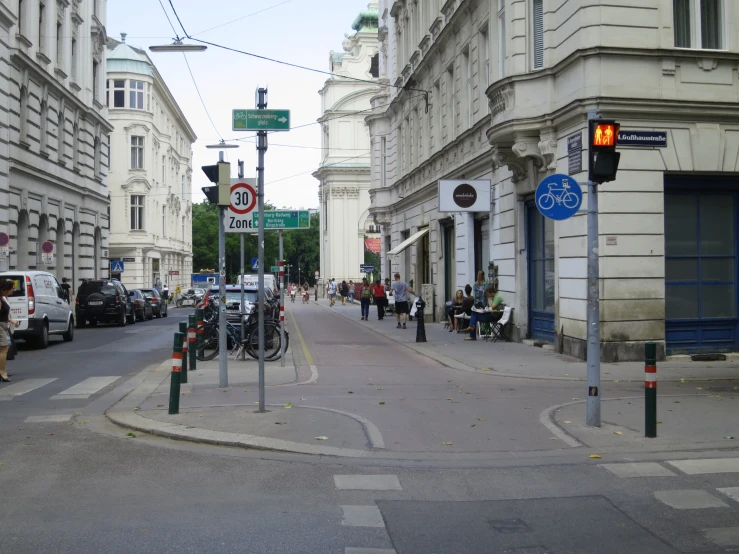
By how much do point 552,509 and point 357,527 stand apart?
60.6 inches

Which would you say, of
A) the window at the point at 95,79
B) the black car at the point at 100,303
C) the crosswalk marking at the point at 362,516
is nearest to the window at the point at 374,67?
the window at the point at 95,79

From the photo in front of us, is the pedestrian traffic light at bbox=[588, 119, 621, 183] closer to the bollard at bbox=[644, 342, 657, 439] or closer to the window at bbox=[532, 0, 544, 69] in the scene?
the bollard at bbox=[644, 342, 657, 439]

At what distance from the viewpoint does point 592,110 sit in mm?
8977

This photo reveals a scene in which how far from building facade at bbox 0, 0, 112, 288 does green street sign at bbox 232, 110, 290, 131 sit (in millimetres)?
18537

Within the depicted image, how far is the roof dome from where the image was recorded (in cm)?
6288

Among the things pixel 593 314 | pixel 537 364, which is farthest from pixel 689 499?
pixel 537 364

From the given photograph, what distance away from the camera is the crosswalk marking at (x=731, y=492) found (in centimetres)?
651

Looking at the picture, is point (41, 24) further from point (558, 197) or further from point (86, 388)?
point (558, 197)

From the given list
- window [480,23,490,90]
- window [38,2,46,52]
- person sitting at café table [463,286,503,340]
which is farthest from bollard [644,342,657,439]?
window [38,2,46,52]

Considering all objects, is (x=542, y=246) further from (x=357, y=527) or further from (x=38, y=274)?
(x=357, y=527)

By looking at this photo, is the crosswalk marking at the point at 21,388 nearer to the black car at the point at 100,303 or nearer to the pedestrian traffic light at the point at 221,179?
the pedestrian traffic light at the point at 221,179

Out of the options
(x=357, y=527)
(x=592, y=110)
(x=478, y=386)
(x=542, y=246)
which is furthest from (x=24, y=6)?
(x=357, y=527)

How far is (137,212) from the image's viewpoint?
206ft

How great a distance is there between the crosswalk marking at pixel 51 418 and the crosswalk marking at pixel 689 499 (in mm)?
6981
